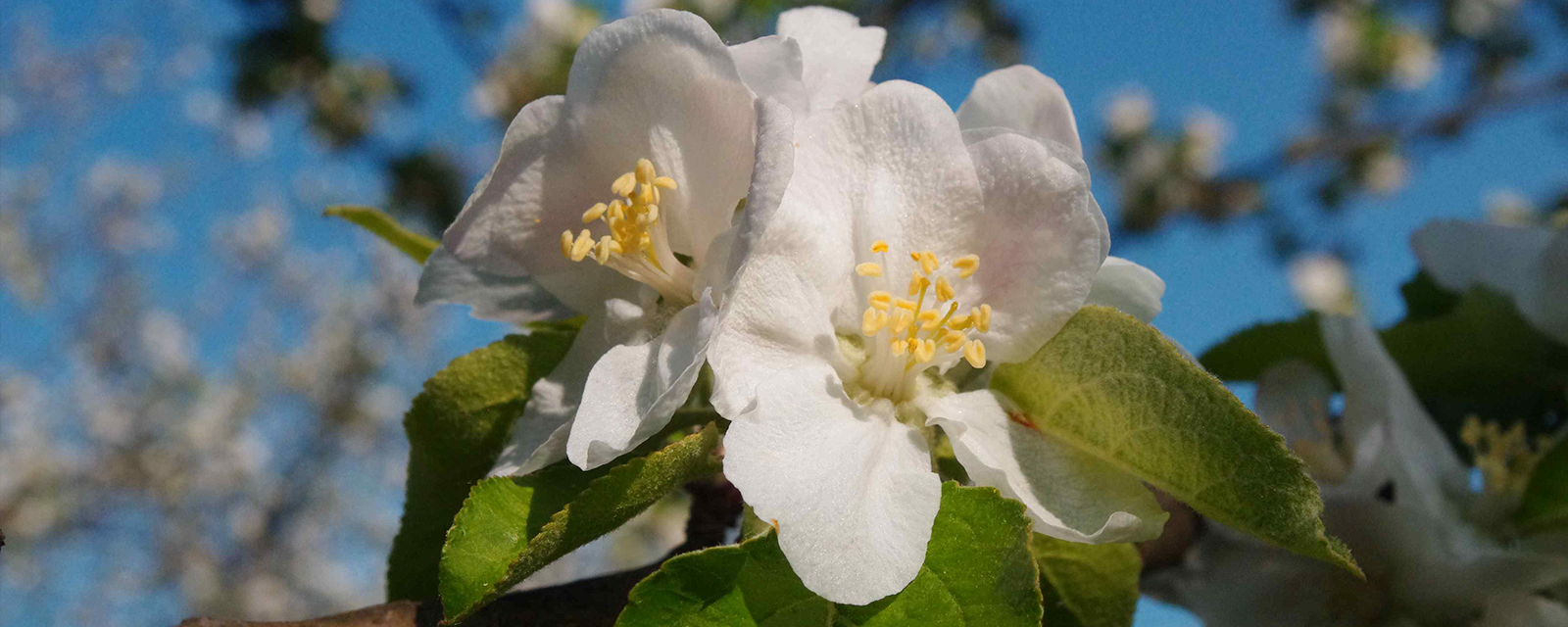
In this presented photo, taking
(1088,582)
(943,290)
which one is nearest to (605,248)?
(943,290)

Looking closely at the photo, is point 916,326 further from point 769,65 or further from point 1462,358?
point 1462,358

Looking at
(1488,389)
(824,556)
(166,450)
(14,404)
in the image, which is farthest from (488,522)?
(14,404)

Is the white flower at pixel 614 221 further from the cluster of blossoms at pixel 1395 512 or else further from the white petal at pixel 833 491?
the cluster of blossoms at pixel 1395 512

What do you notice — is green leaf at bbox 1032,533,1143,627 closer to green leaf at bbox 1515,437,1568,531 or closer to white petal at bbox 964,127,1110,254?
white petal at bbox 964,127,1110,254

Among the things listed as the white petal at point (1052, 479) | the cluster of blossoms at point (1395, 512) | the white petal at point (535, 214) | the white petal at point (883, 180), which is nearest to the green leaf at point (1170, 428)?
the white petal at point (1052, 479)

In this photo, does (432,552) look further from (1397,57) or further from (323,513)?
(323,513)
